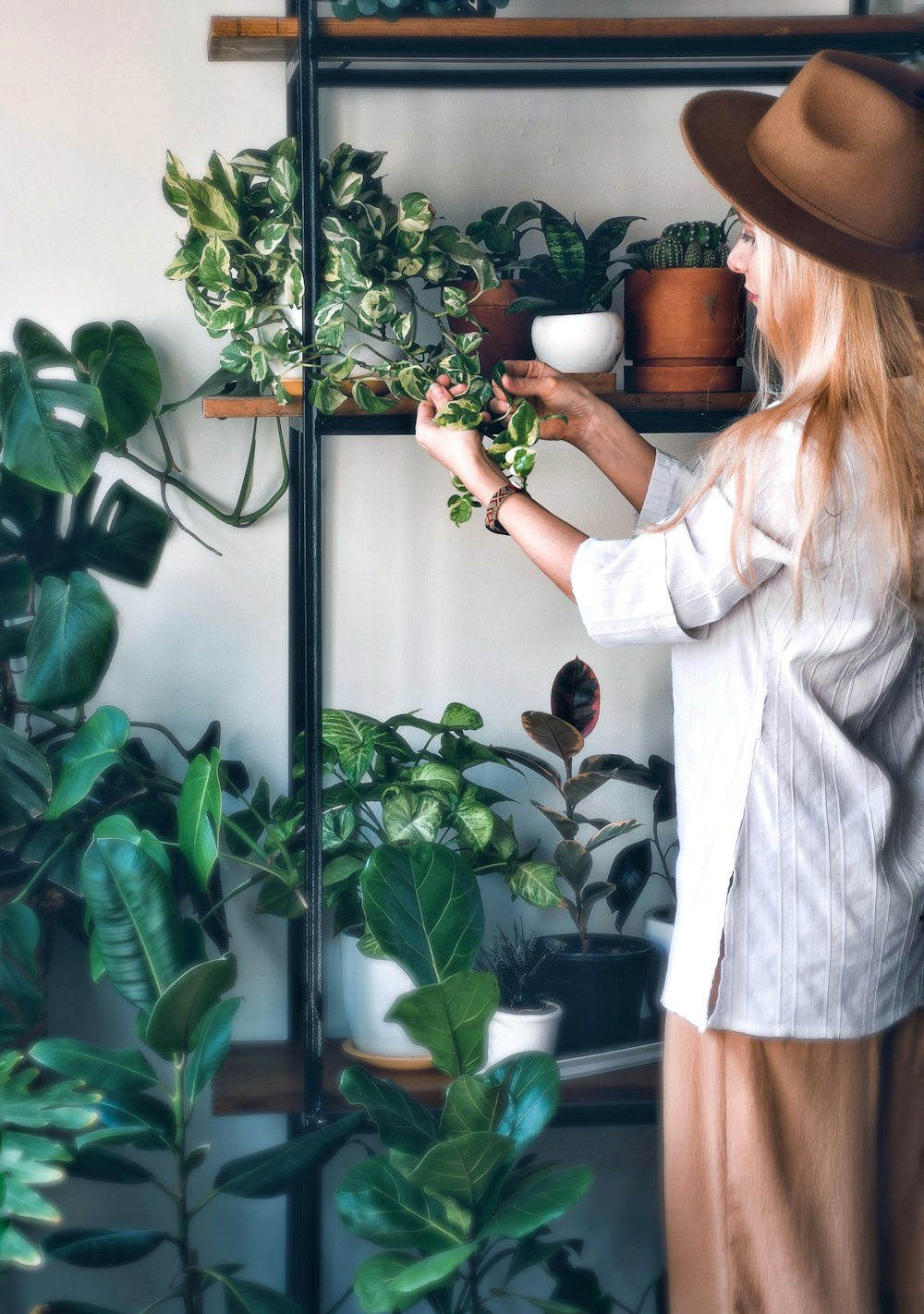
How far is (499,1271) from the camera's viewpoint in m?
1.64

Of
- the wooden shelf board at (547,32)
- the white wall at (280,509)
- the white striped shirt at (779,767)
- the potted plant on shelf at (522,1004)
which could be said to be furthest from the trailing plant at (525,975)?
the wooden shelf board at (547,32)

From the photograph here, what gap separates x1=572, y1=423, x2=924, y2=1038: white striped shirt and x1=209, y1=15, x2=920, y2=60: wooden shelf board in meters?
0.59

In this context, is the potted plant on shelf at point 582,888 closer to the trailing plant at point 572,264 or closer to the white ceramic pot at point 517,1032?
the white ceramic pot at point 517,1032

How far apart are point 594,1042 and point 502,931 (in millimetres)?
219

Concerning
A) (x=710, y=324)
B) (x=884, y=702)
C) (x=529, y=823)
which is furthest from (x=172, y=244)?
(x=884, y=702)

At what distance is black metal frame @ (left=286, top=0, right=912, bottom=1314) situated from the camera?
1.27m

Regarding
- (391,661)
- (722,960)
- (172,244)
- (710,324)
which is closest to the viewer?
(722,960)

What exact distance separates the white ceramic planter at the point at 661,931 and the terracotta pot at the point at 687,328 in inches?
25.6

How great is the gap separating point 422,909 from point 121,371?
716 millimetres

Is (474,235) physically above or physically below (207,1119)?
above

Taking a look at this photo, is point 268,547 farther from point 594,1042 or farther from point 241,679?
point 594,1042

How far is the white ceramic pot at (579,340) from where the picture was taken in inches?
Answer: 52.6

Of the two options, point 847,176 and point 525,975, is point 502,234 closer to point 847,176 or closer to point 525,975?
point 847,176

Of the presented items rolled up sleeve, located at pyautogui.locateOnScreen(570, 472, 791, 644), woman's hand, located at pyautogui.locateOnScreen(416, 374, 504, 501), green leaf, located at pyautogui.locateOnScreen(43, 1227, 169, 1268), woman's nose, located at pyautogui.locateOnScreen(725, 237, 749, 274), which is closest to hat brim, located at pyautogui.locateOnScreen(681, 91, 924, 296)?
woman's nose, located at pyautogui.locateOnScreen(725, 237, 749, 274)
